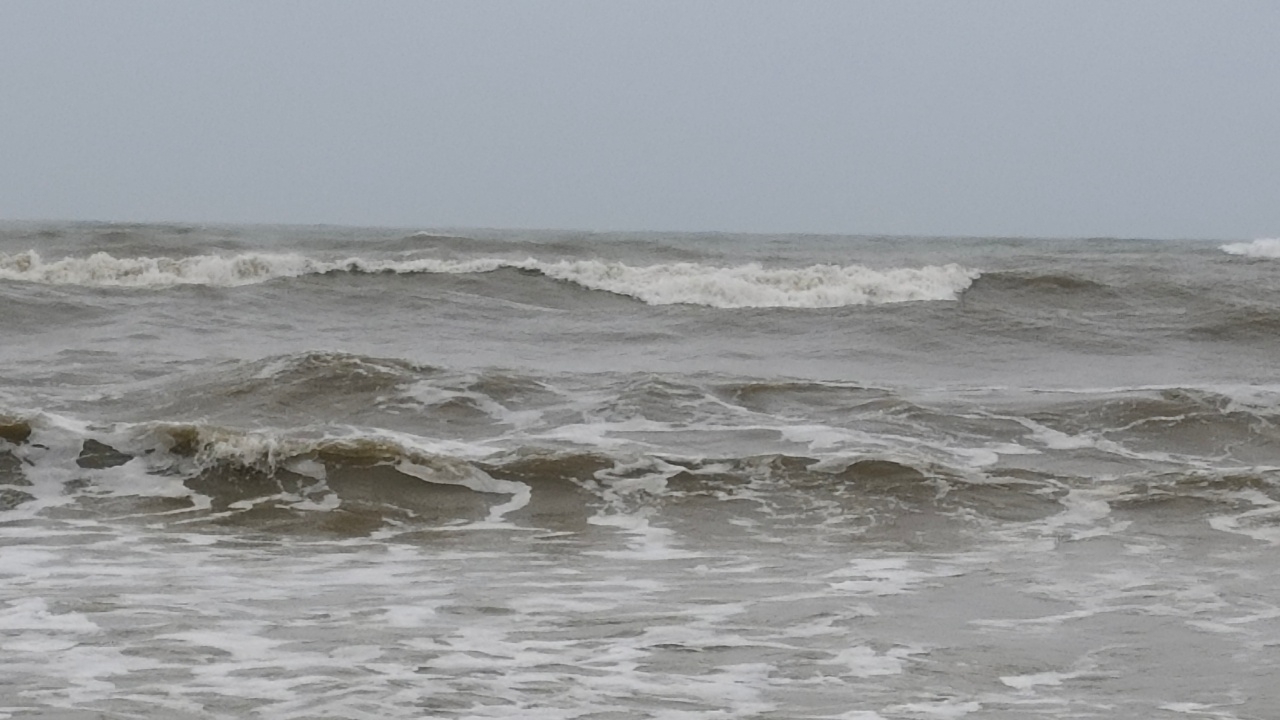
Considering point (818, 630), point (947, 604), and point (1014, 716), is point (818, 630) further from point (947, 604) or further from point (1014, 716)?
point (1014, 716)

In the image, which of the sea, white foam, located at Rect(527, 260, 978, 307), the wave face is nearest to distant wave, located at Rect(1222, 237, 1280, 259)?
white foam, located at Rect(527, 260, 978, 307)

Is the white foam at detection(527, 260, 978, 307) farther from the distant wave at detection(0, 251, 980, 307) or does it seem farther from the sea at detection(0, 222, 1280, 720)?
the sea at detection(0, 222, 1280, 720)

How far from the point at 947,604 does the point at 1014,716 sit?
131 centimetres

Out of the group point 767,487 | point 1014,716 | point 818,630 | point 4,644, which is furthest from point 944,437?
point 4,644

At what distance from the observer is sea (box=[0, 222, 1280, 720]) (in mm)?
4258

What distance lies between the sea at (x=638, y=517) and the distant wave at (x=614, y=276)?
10.1 feet

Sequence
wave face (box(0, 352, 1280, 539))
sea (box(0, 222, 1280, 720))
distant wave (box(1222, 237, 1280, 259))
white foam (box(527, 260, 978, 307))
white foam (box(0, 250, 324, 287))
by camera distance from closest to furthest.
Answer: sea (box(0, 222, 1280, 720)) → wave face (box(0, 352, 1280, 539)) → white foam (box(527, 260, 978, 307)) → white foam (box(0, 250, 324, 287)) → distant wave (box(1222, 237, 1280, 259))

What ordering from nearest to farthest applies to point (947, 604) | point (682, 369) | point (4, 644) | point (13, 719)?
point (13, 719) < point (4, 644) < point (947, 604) < point (682, 369)

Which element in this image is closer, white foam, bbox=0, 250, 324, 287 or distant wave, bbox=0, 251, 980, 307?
distant wave, bbox=0, 251, 980, 307

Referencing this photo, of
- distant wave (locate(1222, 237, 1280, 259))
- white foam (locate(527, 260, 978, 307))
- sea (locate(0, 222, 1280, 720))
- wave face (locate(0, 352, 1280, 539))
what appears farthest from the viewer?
distant wave (locate(1222, 237, 1280, 259))

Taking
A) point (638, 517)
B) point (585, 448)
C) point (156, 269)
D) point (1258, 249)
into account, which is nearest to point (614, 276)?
point (156, 269)

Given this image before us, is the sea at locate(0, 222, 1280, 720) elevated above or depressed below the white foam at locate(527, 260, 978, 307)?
below

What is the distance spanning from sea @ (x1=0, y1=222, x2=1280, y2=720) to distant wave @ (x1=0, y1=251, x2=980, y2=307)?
3.07 metres

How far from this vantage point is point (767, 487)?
7.60 m
